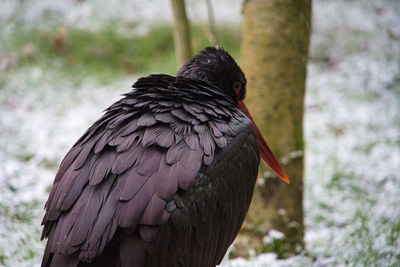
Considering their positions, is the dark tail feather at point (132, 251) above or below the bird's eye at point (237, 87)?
below

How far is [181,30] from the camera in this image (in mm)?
3607

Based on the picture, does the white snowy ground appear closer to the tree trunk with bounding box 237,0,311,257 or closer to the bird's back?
the tree trunk with bounding box 237,0,311,257

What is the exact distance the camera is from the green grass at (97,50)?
6.57 metres

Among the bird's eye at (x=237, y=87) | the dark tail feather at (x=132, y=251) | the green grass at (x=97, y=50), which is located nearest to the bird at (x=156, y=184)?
the dark tail feather at (x=132, y=251)

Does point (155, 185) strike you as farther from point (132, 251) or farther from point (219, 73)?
point (219, 73)

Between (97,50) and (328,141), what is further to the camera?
(97,50)

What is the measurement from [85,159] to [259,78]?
169cm

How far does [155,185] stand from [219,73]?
120 cm

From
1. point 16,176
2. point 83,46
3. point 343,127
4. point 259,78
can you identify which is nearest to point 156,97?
point 259,78

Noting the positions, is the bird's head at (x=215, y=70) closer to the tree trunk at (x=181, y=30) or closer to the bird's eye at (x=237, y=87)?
the bird's eye at (x=237, y=87)

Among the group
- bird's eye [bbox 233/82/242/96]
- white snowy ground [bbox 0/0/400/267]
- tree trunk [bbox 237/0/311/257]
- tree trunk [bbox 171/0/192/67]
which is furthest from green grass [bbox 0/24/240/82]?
bird's eye [bbox 233/82/242/96]

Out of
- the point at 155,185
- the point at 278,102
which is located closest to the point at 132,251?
the point at 155,185

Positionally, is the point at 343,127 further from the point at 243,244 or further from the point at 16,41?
the point at 16,41

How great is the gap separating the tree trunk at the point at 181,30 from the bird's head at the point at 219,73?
878 millimetres
